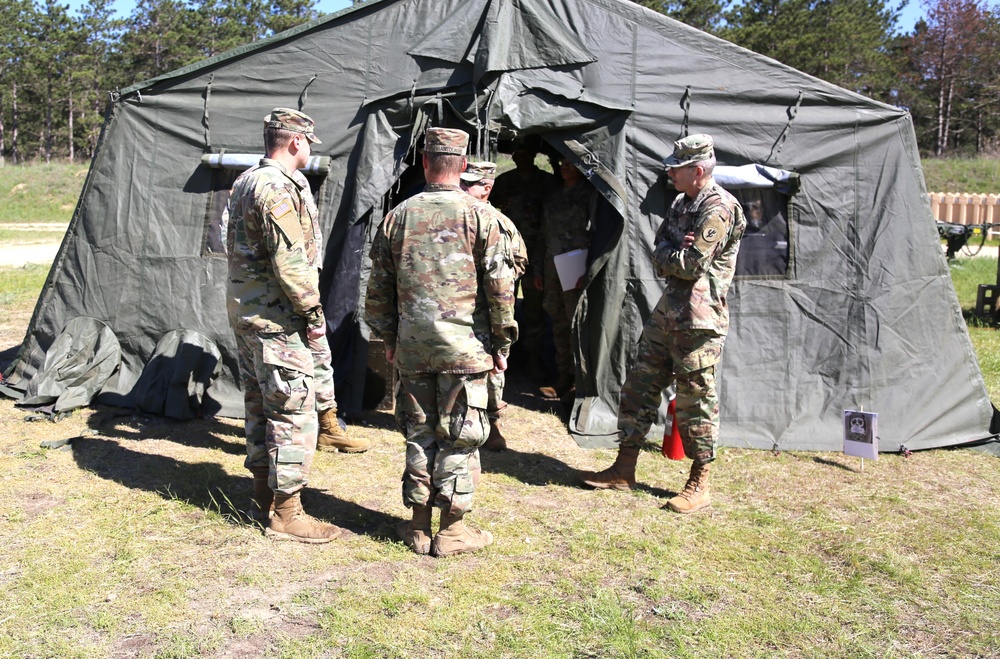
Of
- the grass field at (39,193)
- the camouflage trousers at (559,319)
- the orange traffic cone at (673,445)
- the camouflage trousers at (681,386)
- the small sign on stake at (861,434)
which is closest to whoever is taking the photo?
the camouflage trousers at (681,386)

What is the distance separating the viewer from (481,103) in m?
5.71

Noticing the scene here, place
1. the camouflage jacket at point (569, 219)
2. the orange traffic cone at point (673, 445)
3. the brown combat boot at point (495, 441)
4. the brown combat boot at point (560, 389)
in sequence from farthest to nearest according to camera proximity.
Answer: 1. the brown combat boot at point (560, 389)
2. the camouflage jacket at point (569, 219)
3. the brown combat boot at point (495, 441)
4. the orange traffic cone at point (673, 445)

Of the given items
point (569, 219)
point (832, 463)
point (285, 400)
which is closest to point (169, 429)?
point (285, 400)

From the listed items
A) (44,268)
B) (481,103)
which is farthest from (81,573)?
(44,268)

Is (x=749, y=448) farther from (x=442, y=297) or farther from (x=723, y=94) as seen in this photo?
(x=442, y=297)

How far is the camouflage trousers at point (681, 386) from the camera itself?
14.9 feet

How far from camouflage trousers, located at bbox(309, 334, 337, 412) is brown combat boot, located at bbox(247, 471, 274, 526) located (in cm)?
75

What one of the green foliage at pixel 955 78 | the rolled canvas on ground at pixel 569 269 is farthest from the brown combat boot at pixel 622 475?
the green foliage at pixel 955 78

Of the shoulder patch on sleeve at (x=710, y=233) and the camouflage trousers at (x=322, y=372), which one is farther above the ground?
the shoulder patch on sleeve at (x=710, y=233)

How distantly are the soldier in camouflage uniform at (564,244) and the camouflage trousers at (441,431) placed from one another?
2625mm

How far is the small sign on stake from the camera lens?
5.27m

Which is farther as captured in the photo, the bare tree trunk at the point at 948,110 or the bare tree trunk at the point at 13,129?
the bare tree trunk at the point at 13,129

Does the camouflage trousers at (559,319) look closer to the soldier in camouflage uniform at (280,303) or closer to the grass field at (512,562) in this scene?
the grass field at (512,562)

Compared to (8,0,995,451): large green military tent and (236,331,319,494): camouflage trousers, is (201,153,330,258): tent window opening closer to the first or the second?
(8,0,995,451): large green military tent
